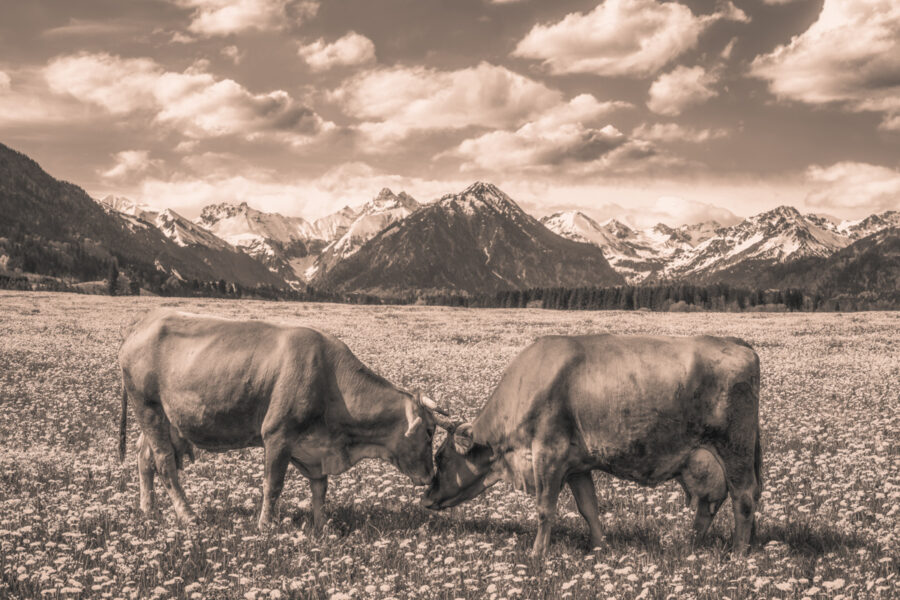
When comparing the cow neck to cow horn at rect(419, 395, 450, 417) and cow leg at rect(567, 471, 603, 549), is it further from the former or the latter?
cow leg at rect(567, 471, 603, 549)

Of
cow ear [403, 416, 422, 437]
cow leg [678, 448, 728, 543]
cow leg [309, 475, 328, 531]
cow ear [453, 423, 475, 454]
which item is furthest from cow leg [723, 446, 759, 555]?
cow leg [309, 475, 328, 531]

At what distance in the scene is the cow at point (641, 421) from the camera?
912 centimetres

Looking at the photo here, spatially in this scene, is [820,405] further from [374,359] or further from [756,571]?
[374,359]

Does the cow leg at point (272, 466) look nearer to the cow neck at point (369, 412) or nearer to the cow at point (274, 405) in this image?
the cow at point (274, 405)

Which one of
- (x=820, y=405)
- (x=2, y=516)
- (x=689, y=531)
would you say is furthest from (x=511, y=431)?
(x=820, y=405)

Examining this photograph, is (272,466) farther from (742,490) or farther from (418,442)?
(742,490)

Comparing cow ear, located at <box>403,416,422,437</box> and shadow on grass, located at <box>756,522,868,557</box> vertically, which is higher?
cow ear, located at <box>403,416,422,437</box>

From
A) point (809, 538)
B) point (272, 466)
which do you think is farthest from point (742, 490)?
point (272, 466)

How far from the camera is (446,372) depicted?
93.6 feet

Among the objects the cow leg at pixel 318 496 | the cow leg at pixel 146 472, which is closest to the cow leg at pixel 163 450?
the cow leg at pixel 146 472

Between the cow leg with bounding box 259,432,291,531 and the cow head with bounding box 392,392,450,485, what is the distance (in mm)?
1655

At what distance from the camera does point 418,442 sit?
10.7m

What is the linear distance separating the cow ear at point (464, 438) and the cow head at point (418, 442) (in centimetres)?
21

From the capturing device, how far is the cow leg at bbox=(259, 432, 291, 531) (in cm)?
1011
